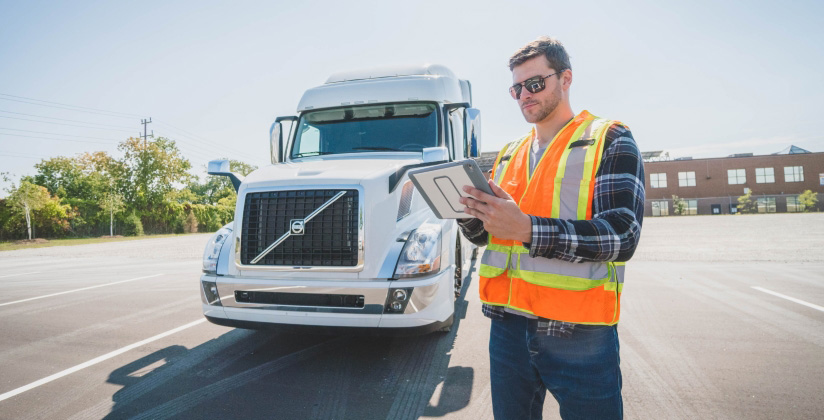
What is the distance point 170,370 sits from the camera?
3703 mm

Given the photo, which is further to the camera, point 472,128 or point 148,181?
point 148,181

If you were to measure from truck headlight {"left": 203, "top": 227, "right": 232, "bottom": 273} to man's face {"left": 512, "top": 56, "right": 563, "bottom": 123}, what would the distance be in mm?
3136

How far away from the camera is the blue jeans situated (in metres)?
1.45

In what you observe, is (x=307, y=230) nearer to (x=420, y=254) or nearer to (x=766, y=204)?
(x=420, y=254)

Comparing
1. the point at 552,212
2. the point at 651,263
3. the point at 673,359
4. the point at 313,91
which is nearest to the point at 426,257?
the point at 552,212

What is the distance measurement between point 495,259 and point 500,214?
0.45m

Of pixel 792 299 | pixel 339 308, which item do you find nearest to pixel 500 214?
pixel 339 308

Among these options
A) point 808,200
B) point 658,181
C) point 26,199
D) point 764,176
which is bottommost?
point 808,200

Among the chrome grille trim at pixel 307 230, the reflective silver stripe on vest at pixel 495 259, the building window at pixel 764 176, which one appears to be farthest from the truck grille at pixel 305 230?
the building window at pixel 764 176

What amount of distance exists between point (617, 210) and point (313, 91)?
4.92 m

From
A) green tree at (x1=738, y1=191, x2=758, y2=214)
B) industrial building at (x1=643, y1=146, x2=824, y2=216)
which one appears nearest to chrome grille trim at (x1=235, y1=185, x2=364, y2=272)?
industrial building at (x1=643, y1=146, x2=824, y2=216)

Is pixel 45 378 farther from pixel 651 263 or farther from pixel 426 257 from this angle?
pixel 651 263

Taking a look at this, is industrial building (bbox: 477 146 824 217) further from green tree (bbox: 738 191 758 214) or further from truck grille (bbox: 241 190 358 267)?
truck grille (bbox: 241 190 358 267)

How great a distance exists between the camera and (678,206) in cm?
5103
